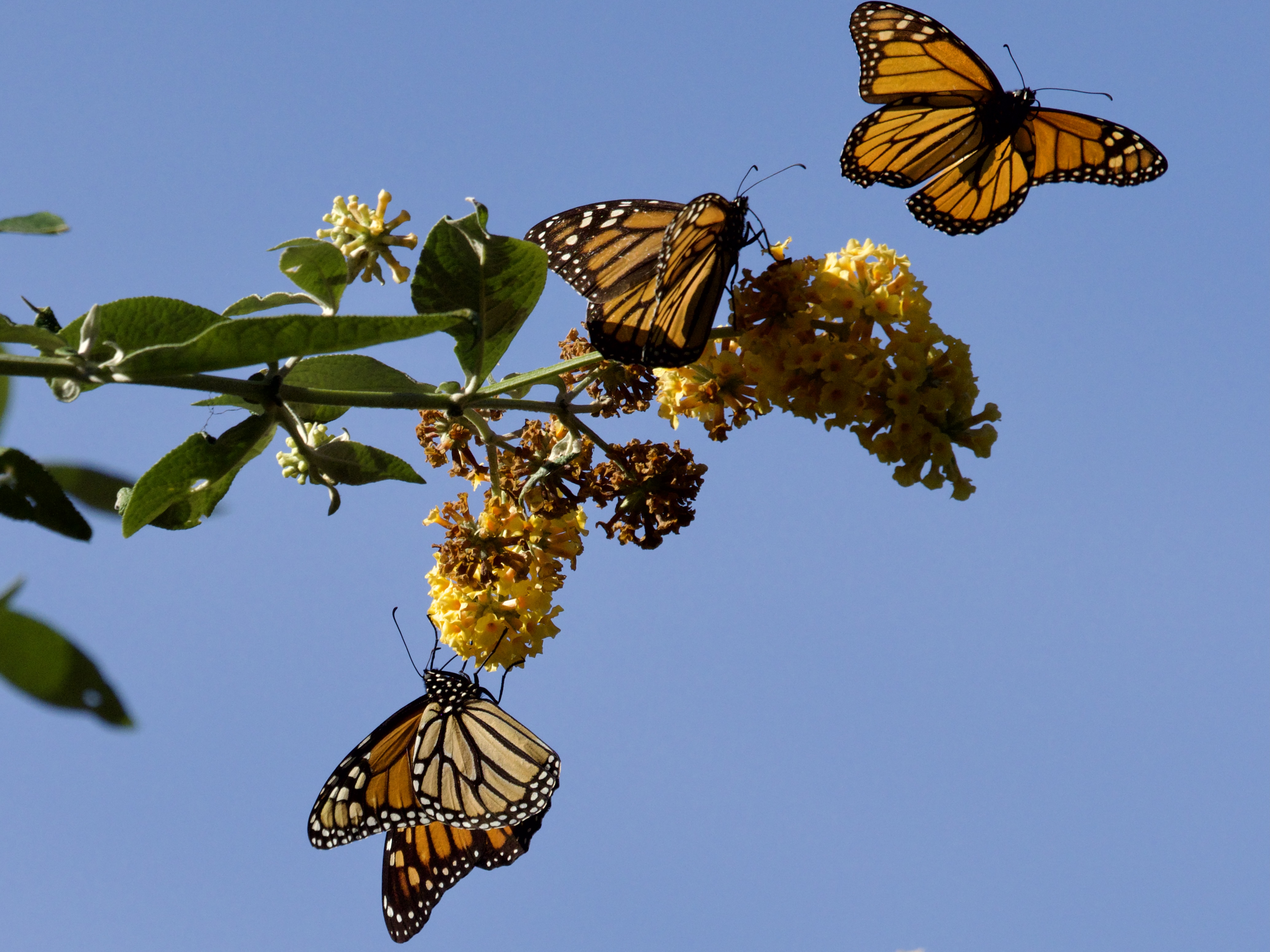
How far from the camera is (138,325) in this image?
1.48 meters

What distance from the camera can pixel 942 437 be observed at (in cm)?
200

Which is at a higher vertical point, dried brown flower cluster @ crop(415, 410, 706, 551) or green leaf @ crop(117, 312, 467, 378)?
dried brown flower cluster @ crop(415, 410, 706, 551)

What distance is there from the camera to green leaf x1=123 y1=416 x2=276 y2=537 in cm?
156

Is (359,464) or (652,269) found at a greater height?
(652,269)

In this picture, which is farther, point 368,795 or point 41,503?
point 368,795

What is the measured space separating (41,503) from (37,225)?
0.61 m

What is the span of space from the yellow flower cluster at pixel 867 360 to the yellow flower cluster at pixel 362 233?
0.72 meters

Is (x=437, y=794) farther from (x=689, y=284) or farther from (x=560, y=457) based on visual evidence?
(x=689, y=284)

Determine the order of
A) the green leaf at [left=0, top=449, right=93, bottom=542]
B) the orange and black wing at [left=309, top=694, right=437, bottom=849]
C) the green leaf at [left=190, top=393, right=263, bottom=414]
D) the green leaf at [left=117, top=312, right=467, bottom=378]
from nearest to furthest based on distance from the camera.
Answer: the green leaf at [left=0, top=449, right=93, bottom=542] < the green leaf at [left=117, top=312, right=467, bottom=378] < the green leaf at [left=190, top=393, right=263, bottom=414] < the orange and black wing at [left=309, top=694, right=437, bottom=849]

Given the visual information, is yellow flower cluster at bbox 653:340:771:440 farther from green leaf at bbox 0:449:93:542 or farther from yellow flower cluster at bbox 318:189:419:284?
green leaf at bbox 0:449:93:542

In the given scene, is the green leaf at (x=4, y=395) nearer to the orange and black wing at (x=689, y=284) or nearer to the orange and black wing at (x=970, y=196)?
the orange and black wing at (x=689, y=284)

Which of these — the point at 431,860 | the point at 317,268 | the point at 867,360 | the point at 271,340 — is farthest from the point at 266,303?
the point at 431,860

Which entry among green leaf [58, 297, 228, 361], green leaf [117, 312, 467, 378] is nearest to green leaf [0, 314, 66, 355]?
green leaf [58, 297, 228, 361]

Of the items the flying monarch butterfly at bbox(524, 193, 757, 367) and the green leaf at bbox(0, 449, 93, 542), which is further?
the flying monarch butterfly at bbox(524, 193, 757, 367)
